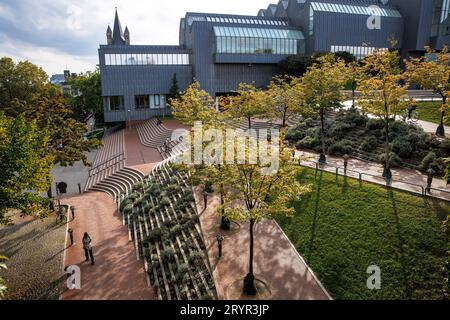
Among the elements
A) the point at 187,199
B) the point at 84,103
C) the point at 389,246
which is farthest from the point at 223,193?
the point at 84,103

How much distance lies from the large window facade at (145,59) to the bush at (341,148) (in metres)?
32.6

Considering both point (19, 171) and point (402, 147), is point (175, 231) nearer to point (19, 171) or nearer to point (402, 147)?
point (19, 171)

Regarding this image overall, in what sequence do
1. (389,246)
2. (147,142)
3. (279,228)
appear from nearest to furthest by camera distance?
(389,246) < (279,228) < (147,142)

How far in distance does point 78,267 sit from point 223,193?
7.12 meters

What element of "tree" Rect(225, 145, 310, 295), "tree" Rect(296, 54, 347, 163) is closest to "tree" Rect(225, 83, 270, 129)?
"tree" Rect(296, 54, 347, 163)

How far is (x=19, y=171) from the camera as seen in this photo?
13.5 metres

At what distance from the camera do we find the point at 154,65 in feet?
156

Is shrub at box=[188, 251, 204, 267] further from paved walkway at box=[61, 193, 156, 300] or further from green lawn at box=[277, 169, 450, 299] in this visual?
green lawn at box=[277, 169, 450, 299]

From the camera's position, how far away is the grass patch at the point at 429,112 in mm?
26359

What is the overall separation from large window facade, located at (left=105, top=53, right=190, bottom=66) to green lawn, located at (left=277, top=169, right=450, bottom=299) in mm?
37677

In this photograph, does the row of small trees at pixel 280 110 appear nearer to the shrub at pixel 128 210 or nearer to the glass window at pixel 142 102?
the shrub at pixel 128 210

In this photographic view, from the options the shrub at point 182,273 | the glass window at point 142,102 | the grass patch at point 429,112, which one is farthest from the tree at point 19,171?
the glass window at point 142,102

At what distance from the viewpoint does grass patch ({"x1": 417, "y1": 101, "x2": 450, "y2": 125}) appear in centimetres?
2636

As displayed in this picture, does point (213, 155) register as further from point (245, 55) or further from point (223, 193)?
point (245, 55)
